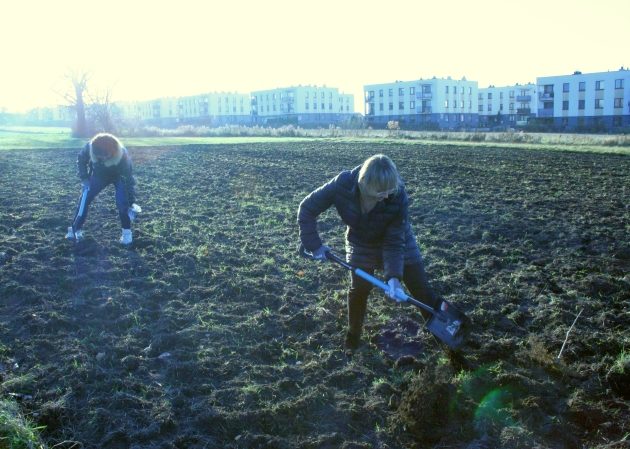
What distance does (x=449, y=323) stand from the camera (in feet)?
16.1

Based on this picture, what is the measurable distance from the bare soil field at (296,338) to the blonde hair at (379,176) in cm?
146

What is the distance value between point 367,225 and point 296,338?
5.32ft

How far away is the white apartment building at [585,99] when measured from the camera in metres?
70.7

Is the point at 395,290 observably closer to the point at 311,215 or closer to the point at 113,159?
the point at 311,215

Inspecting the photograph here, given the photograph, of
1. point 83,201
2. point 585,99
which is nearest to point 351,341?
point 83,201

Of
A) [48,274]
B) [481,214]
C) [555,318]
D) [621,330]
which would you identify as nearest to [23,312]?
[48,274]

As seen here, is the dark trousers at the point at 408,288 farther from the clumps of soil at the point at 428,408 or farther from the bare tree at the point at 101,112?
the bare tree at the point at 101,112

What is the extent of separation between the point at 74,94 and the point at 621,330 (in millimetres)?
56010

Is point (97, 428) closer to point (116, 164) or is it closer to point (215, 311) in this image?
point (215, 311)

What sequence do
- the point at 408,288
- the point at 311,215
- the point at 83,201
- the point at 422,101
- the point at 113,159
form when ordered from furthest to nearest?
the point at 422,101
the point at 83,201
the point at 113,159
the point at 408,288
the point at 311,215

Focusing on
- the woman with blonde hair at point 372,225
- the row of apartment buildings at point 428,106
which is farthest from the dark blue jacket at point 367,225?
the row of apartment buildings at point 428,106

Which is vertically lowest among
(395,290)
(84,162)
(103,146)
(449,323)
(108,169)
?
(449,323)

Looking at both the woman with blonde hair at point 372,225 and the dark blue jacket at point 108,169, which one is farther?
the dark blue jacket at point 108,169

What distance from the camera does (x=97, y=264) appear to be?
7.91 m
